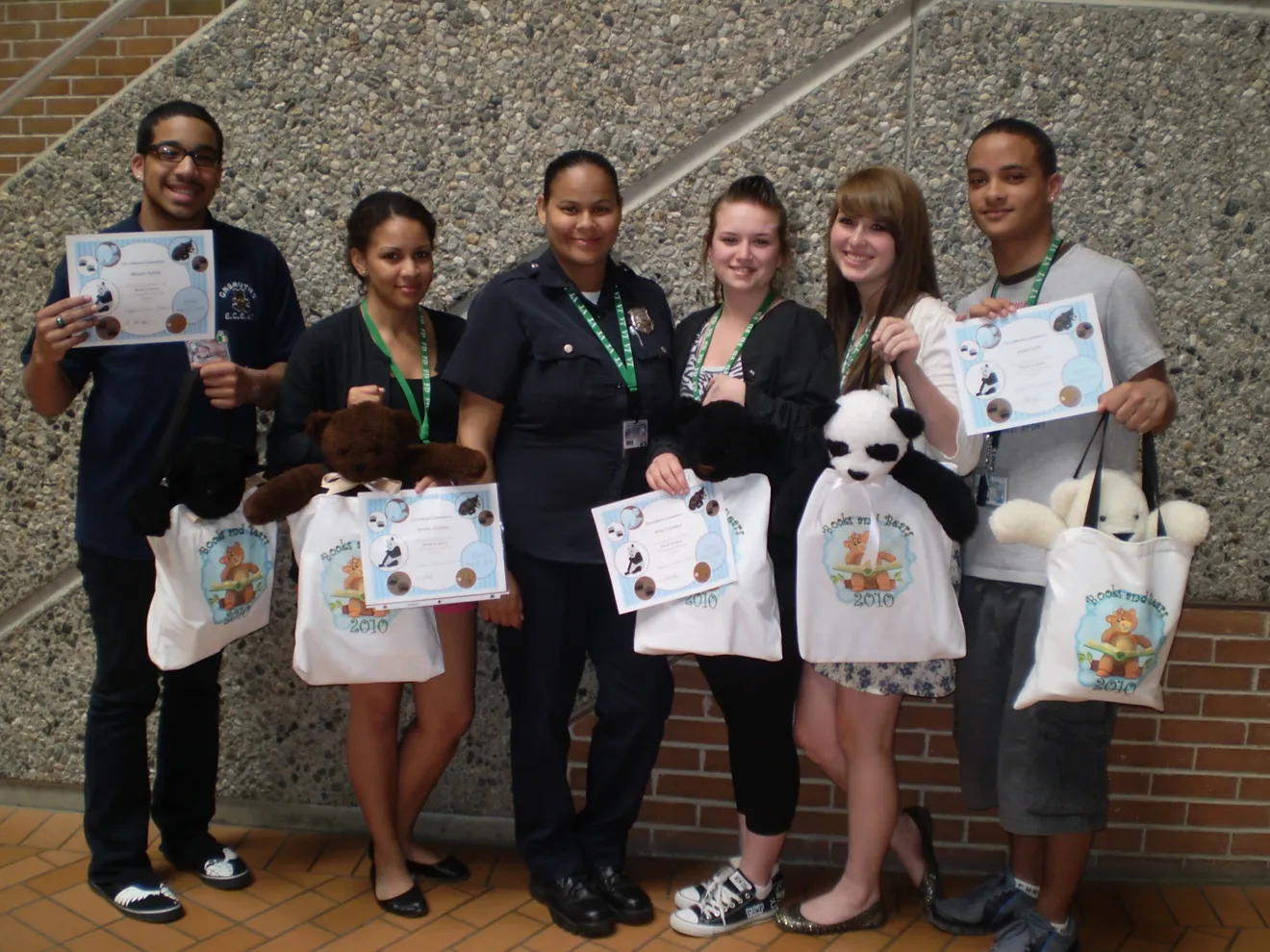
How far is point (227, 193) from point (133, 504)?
1314 millimetres

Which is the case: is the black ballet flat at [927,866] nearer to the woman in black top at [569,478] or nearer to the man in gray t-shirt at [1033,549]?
the man in gray t-shirt at [1033,549]

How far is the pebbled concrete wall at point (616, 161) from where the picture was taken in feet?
9.59

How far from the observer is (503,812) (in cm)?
331

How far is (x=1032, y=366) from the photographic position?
2193mm

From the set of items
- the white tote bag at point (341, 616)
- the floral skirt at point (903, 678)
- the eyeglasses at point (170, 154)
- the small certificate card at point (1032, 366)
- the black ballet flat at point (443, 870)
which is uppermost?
the eyeglasses at point (170, 154)

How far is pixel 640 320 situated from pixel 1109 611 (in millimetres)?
1364

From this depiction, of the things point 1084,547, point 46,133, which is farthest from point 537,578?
point 46,133

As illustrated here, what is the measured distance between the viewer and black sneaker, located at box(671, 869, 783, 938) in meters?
2.67

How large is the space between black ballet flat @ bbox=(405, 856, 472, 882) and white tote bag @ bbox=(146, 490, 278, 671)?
984 millimetres

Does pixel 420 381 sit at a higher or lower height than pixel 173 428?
higher

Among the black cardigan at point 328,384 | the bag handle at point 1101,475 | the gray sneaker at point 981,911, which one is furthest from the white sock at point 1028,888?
the black cardigan at point 328,384

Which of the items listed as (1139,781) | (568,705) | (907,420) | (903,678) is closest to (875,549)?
(907,420)

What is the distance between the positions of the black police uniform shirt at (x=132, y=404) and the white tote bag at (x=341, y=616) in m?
0.58

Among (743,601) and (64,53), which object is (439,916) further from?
(64,53)
